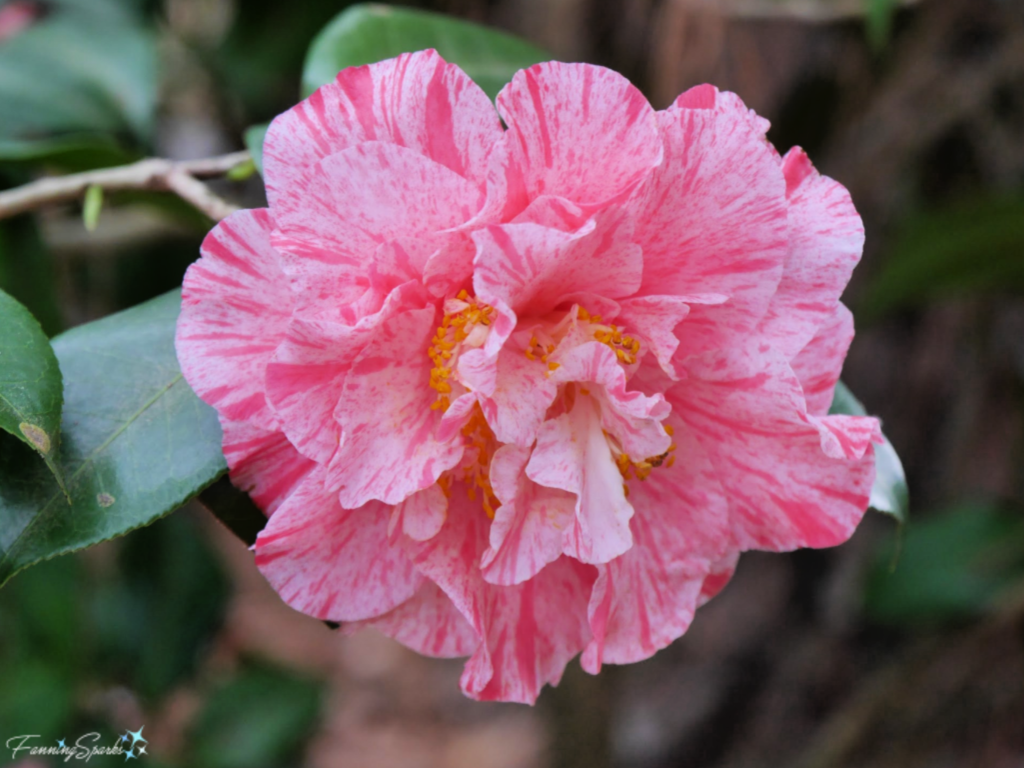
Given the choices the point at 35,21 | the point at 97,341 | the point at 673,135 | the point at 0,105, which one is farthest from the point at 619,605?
the point at 35,21

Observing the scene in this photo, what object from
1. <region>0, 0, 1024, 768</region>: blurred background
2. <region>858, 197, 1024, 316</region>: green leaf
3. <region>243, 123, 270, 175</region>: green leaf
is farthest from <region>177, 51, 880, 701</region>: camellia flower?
<region>858, 197, 1024, 316</region>: green leaf

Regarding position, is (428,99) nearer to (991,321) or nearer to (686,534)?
(686,534)

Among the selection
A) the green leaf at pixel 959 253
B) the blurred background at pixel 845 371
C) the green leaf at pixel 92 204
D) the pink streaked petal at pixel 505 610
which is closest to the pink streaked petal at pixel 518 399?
the pink streaked petal at pixel 505 610

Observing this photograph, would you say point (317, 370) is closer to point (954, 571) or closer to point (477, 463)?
point (477, 463)

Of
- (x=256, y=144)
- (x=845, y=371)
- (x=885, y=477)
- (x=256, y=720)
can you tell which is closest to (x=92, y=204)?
(x=256, y=144)

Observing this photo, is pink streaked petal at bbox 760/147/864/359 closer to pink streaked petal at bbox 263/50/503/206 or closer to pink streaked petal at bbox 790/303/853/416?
pink streaked petal at bbox 790/303/853/416

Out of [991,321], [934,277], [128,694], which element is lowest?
[128,694]
